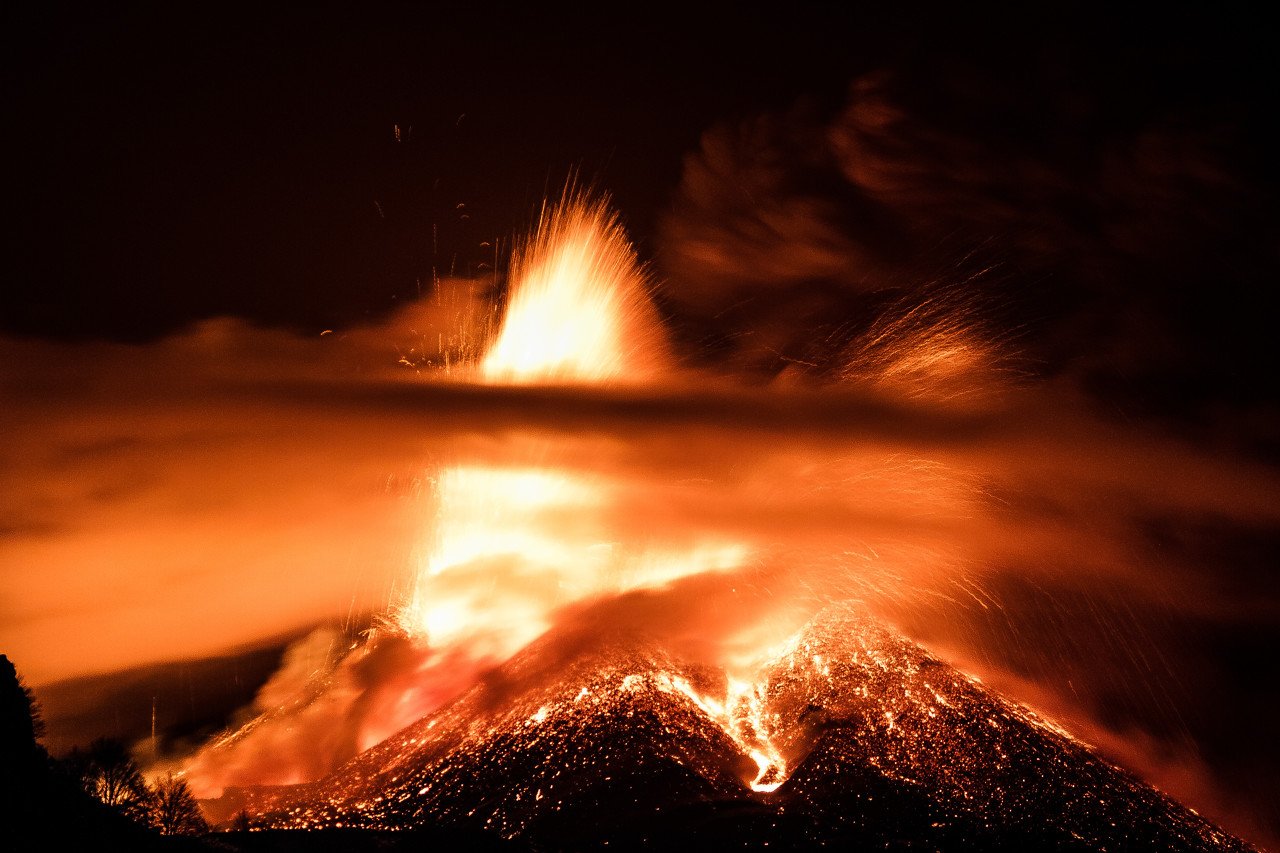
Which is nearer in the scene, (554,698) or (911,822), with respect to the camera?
(911,822)

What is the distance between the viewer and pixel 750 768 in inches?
2147

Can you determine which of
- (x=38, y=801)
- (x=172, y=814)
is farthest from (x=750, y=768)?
(x=38, y=801)

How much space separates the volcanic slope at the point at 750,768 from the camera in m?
45.8

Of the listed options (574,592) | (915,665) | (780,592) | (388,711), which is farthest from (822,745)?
(388,711)

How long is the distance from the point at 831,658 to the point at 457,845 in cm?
4568

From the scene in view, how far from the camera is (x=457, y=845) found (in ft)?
95.5

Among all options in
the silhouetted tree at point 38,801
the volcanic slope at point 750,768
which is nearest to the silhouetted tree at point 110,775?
the silhouetted tree at point 38,801

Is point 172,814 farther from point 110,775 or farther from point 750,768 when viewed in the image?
point 750,768

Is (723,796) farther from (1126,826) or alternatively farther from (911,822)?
(1126,826)

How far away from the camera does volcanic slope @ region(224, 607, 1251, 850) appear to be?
45.8 metres

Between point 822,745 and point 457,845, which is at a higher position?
point 457,845

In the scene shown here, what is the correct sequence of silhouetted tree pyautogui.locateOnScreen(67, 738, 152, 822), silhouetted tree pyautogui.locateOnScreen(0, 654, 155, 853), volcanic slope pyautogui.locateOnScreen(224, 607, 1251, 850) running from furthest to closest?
volcanic slope pyautogui.locateOnScreen(224, 607, 1251, 850) < silhouetted tree pyautogui.locateOnScreen(67, 738, 152, 822) < silhouetted tree pyautogui.locateOnScreen(0, 654, 155, 853)

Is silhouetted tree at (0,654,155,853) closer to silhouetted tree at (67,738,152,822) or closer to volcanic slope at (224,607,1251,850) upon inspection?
silhouetted tree at (67,738,152,822)

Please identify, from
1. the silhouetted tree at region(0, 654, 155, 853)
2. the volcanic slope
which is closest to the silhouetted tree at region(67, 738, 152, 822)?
the silhouetted tree at region(0, 654, 155, 853)
